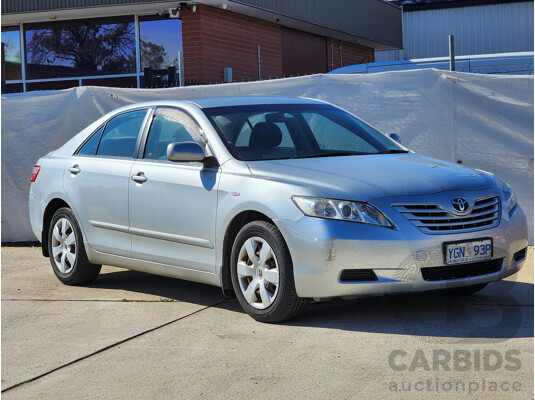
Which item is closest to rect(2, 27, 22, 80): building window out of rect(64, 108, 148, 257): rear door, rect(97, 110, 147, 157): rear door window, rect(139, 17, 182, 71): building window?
rect(139, 17, 182, 71): building window

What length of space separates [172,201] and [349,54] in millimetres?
21022

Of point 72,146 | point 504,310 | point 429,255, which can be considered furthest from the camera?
point 72,146

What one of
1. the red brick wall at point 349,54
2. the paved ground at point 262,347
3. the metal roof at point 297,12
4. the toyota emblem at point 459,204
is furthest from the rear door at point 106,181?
the red brick wall at point 349,54

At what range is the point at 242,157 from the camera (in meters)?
6.48

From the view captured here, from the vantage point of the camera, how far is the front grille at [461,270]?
19.0 ft

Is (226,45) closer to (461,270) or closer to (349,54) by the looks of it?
(349,54)

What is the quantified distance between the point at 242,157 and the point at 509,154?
3851 mm

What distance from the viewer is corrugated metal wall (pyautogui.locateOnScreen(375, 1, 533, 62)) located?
29.8 m

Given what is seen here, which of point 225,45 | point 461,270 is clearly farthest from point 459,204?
point 225,45

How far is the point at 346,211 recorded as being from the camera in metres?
5.70

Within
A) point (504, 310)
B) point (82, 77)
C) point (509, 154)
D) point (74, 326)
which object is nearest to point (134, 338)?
point (74, 326)

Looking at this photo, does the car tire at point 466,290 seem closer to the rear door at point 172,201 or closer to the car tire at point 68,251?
the rear door at point 172,201

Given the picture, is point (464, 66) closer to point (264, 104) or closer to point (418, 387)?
point (264, 104)

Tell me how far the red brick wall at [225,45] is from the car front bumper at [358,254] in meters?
12.6
